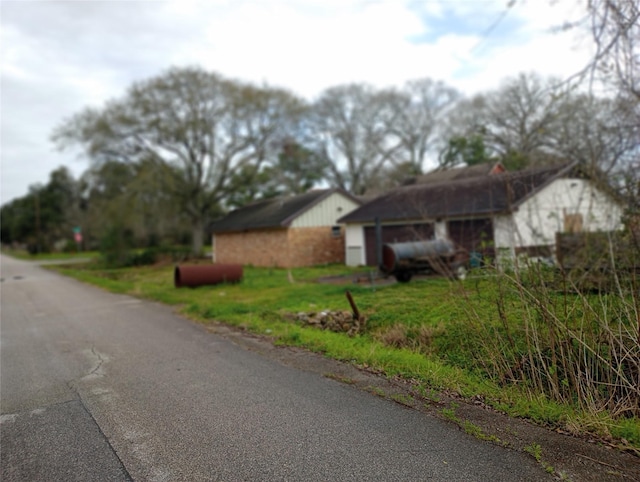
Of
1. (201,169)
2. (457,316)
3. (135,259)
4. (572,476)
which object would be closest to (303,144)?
(201,169)

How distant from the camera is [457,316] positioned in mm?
6523

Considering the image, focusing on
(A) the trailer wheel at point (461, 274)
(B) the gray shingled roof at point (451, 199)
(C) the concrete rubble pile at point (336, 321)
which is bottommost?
(C) the concrete rubble pile at point (336, 321)

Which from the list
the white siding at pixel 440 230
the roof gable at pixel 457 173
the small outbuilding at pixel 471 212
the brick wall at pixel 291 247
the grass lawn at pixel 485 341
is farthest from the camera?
the roof gable at pixel 457 173

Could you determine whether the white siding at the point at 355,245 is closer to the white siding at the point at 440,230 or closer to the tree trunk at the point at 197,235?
the white siding at the point at 440,230

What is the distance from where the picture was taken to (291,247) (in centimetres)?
2380

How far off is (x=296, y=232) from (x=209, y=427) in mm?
19799

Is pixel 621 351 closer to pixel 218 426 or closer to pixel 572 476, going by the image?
pixel 572 476

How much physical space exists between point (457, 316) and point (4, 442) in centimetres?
529

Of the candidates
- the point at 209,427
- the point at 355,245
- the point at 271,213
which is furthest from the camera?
the point at 271,213

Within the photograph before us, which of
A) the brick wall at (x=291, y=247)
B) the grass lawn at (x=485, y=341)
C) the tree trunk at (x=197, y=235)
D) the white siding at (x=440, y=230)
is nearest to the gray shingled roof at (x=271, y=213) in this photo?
the brick wall at (x=291, y=247)

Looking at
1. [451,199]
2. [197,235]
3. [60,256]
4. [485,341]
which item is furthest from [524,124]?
[60,256]

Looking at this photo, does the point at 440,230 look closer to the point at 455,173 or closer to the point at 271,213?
the point at 271,213

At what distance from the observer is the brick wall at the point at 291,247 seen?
2398 centimetres

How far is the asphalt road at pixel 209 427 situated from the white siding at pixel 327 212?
669 inches
